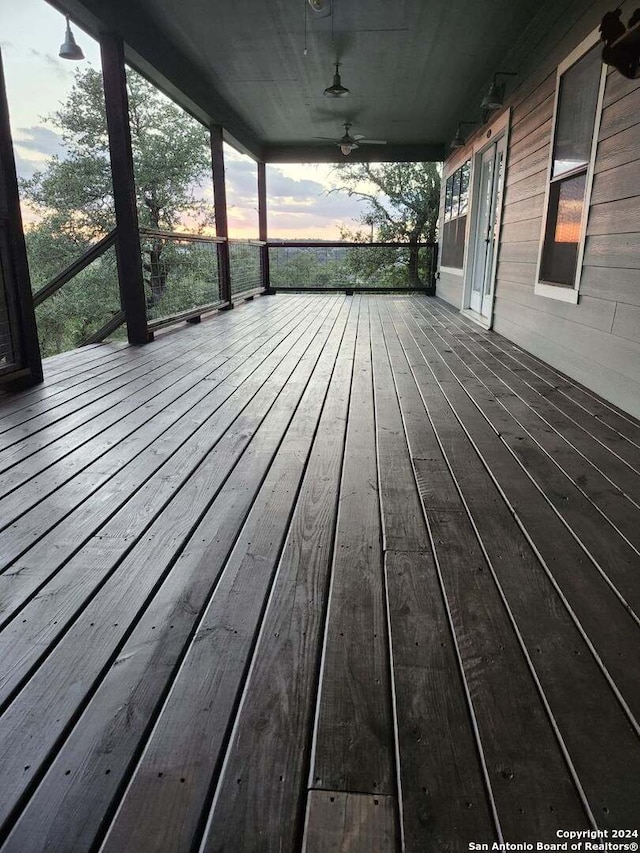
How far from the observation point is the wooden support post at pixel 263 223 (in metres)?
10.8

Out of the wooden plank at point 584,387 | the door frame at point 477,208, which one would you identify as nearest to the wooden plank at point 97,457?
the wooden plank at point 584,387

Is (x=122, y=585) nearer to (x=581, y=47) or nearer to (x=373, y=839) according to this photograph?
(x=373, y=839)

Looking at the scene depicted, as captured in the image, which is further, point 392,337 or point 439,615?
point 392,337

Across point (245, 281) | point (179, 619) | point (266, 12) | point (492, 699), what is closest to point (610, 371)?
point (492, 699)

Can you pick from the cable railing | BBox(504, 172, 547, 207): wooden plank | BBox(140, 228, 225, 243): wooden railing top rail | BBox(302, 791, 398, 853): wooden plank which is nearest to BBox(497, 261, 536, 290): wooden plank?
BBox(504, 172, 547, 207): wooden plank

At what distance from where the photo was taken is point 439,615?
1.28 metres

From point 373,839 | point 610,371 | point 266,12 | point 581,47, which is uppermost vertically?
point 266,12

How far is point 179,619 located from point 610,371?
9.26ft

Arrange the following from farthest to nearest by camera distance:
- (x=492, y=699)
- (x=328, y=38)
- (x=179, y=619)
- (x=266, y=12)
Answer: (x=328, y=38) → (x=266, y=12) → (x=179, y=619) → (x=492, y=699)

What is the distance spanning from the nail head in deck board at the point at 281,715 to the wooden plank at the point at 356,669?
0.03 meters

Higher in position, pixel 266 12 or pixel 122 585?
pixel 266 12

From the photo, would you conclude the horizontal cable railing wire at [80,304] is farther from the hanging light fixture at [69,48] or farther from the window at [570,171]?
the window at [570,171]

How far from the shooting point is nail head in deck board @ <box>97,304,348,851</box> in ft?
2.64

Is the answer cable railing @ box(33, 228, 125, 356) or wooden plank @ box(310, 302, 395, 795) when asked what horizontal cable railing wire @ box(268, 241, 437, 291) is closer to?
cable railing @ box(33, 228, 125, 356)
